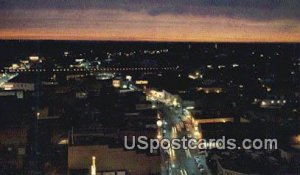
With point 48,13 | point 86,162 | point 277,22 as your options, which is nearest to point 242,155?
point 86,162

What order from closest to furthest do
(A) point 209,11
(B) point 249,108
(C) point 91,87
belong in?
(A) point 209,11 < (B) point 249,108 < (C) point 91,87

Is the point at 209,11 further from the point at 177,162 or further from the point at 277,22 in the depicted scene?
the point at 177,162

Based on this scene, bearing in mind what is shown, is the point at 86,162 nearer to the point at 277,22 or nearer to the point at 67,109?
the point at 67,109

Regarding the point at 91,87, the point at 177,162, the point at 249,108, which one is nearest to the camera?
the point at 177,162

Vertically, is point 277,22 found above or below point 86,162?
above

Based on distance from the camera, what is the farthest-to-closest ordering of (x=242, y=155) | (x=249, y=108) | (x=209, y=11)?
(x=249, y=108), (x=242, y=155), (x=209, y=11)

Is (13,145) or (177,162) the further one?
(177,162)

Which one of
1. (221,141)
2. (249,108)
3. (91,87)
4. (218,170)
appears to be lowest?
(218,170)

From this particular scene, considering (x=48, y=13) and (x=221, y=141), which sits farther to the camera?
(x=221, y=141)

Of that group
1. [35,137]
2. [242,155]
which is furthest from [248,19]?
[35,137]
